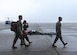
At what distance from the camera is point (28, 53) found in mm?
11305

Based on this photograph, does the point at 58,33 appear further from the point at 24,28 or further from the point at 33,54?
the point at 33,54

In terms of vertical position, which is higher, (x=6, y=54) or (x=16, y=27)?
(x=16, y=27)

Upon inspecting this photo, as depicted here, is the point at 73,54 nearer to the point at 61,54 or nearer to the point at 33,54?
the point at 61,54

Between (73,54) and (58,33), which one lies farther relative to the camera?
(58,33)

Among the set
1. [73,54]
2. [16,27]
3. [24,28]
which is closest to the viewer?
[73,54]

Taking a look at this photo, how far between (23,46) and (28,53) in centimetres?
280

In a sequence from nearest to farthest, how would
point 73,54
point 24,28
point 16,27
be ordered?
point 73,54, point 16,27, point 24,28

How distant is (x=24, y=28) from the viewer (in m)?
14.7

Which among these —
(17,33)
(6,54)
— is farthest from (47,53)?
(17,33)

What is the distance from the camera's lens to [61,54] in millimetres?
10938

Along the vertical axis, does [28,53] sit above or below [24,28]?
below

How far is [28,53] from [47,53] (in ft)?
2.91

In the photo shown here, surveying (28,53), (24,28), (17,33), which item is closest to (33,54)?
(28,53)

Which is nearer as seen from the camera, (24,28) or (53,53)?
(53,53)
